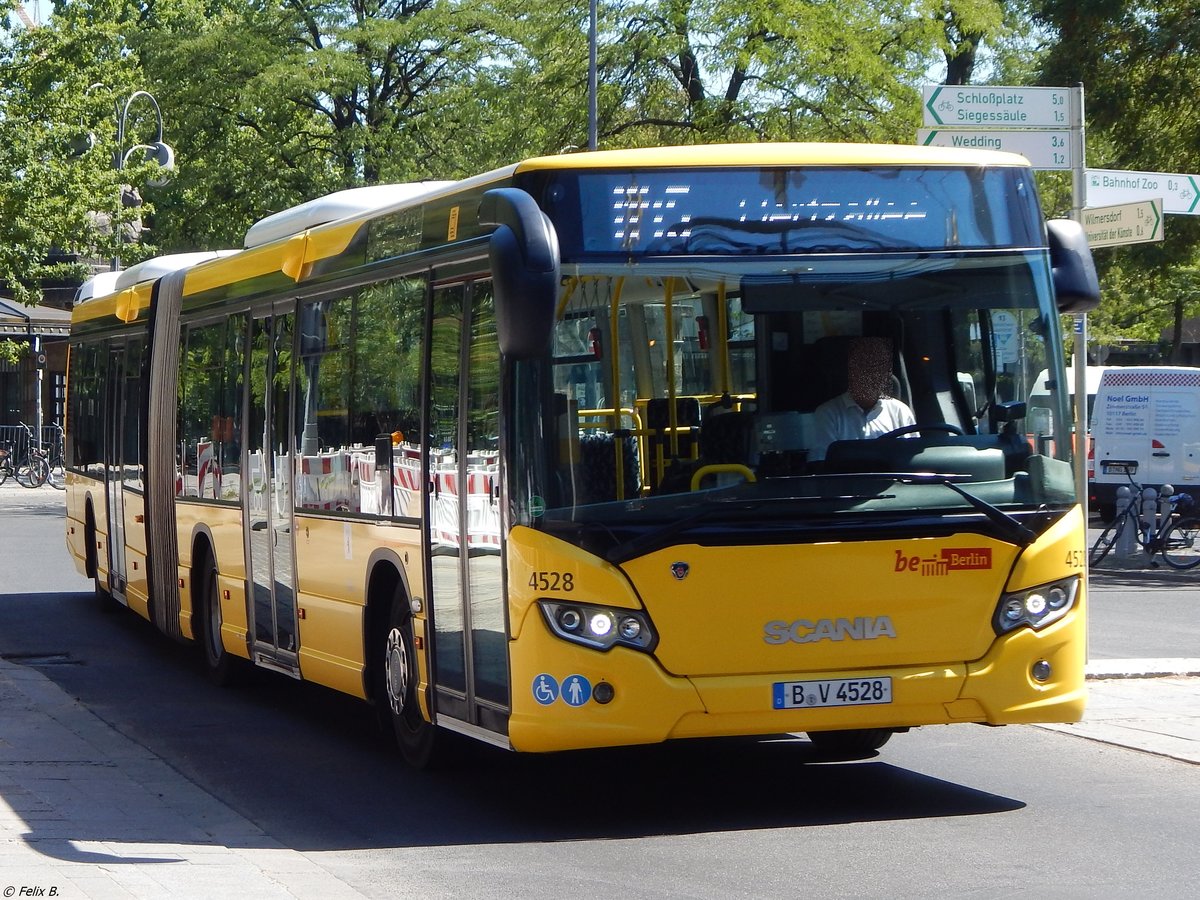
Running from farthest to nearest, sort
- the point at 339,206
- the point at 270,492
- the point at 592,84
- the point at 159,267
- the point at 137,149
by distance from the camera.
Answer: the point at 137,149 < the point at 592,84 < the point at 159,267 < the point at 270,492 < the point at 339,206

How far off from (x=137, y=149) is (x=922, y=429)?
33700 mm

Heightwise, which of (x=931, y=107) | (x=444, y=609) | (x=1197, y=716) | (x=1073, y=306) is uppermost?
(x=931, y=107)

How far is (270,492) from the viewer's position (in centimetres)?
1141

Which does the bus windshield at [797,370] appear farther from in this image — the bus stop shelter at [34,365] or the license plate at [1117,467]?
the license plate at [1117,467]

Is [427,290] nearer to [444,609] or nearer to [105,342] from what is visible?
[444,609]

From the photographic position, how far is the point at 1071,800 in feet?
27.2

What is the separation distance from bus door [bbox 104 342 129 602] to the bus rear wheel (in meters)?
7.11

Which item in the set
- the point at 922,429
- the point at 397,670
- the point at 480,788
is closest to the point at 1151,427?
the point at 397,670

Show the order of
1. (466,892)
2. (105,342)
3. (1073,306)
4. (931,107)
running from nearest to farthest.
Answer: (466,892)
(1073,306)
(931,107)
(105,342)

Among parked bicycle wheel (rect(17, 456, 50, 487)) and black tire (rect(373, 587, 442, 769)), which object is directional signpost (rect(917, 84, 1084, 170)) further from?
parked bicycle wheel (rect(17, 456, 50, 487))

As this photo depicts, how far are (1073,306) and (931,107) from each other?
11.6ft

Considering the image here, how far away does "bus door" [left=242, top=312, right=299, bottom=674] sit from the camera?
11.1 metres

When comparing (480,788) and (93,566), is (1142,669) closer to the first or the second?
(480,788)

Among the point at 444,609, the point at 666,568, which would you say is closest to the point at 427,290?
the point at 444,609
